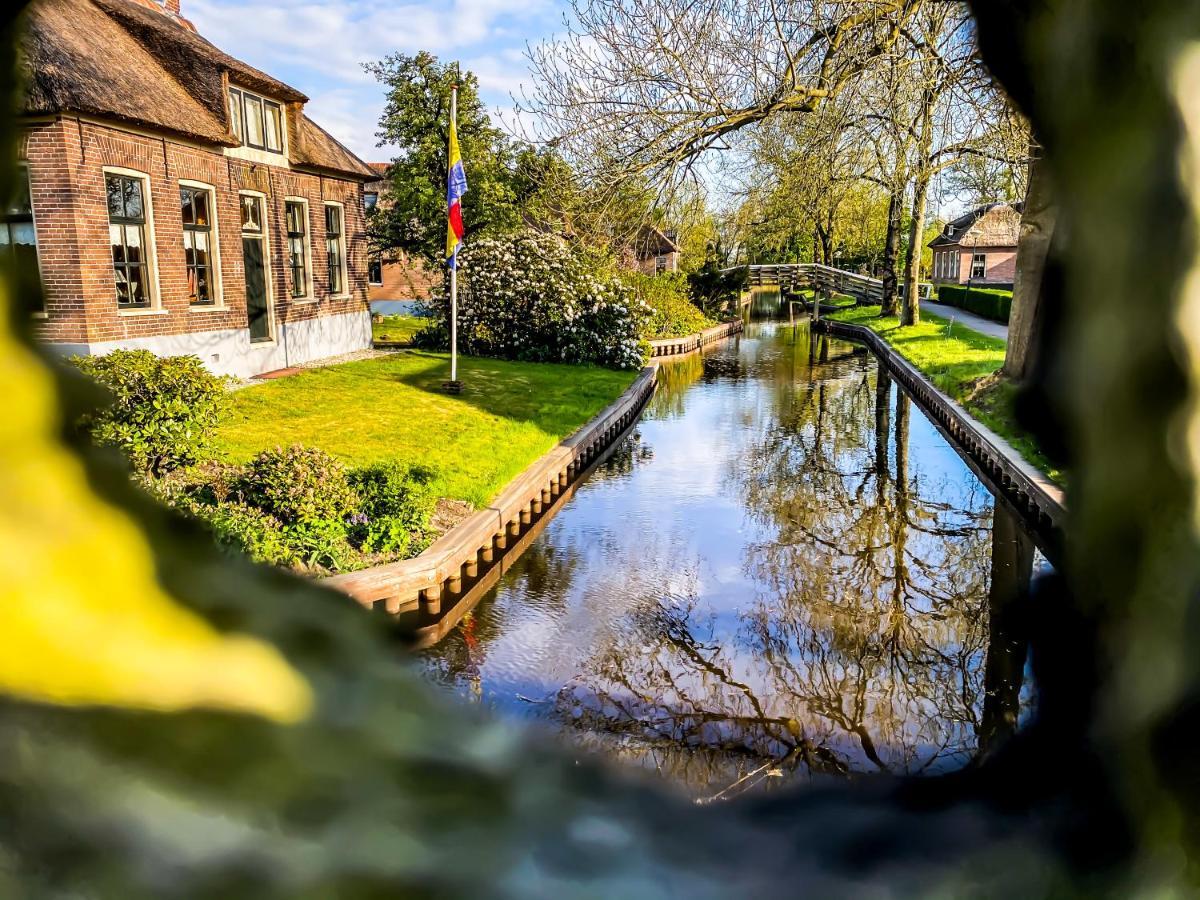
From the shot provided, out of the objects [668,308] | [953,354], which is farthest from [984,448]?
[668,308]

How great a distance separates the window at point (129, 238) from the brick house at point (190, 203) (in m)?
0.03

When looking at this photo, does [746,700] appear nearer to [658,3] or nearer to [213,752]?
[658,3]

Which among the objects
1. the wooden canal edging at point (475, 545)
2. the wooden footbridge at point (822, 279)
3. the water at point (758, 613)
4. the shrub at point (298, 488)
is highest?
the wooden footbridge at point (822, 279)

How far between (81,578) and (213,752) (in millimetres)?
79

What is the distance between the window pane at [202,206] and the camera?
1769cm

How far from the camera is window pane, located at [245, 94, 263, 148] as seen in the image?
19.5m

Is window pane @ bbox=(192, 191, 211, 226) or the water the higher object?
window pane @ bbox=(192, 191, 211, 226)

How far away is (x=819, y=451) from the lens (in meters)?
17.9

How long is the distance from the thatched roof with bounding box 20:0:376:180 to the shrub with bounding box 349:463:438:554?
7.60m

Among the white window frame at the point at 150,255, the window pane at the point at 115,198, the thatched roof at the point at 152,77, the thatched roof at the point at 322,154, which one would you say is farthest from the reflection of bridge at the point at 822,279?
the window pane at the point at 115,198

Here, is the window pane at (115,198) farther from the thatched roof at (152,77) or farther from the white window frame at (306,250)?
the white window frame at (306,250)

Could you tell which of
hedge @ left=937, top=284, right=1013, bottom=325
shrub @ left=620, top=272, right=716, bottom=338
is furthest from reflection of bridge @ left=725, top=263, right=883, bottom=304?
shrub @ left=620, top=272, right=716, bottom=338

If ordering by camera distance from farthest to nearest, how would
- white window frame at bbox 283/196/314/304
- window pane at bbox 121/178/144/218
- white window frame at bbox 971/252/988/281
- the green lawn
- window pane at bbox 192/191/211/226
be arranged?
white window frame at bbox 971/252/988/281, white window frame at bbox 283/196/314/304, window pane at bbox 192/191/211/226, window pane at bbox 121/178/144/218, the green lawn

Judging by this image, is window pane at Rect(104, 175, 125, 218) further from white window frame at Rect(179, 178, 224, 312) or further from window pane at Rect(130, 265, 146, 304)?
white window frame at Rect(179, 178, 224, 312)
